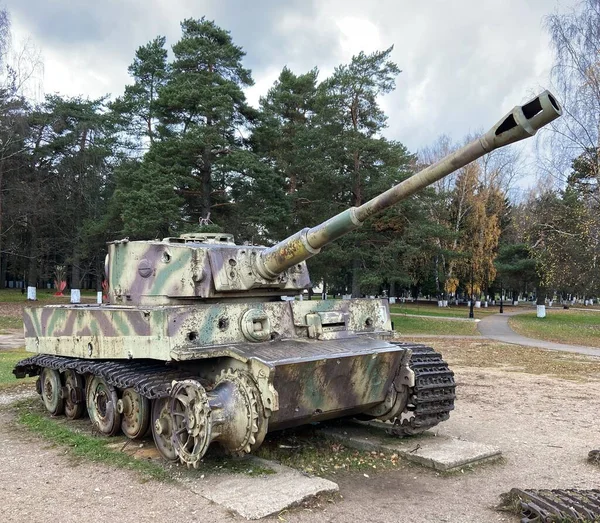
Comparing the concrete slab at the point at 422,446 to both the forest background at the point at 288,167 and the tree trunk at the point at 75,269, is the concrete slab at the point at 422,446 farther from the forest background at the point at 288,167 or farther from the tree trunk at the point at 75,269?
the tree trunk at the point at 75,269

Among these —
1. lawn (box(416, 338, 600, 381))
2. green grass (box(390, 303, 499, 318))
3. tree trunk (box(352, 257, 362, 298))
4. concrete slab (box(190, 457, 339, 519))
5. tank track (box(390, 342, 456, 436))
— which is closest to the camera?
concrete slab (box(190, 457, 339, 519))

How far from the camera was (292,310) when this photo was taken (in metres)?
6.97

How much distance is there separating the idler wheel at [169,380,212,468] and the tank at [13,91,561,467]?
1cm

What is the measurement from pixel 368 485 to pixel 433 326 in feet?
69.5

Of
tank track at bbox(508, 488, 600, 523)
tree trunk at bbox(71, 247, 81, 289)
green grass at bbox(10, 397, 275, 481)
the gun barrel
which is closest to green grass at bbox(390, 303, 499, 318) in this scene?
tree trunk at bbox(71, 247, 81, 289)

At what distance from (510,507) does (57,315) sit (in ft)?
20.6

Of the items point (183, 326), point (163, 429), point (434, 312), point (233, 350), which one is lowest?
point (163, 429)

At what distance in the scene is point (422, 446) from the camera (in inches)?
275

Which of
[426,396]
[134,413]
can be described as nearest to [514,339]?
[426,396]

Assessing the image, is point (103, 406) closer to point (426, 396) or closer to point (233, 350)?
point (233, 350)

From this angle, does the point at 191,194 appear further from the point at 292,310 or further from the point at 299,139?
the point at 292,310

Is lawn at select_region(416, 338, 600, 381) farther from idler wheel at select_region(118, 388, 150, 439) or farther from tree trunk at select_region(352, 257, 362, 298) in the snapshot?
idler wheel at select_region(118, 388, 150, 439)

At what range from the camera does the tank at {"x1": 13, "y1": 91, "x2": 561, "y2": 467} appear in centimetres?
570

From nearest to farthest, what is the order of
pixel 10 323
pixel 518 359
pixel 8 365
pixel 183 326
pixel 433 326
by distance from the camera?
1. pixel 183 326
2. pixel 8 365
3. pixel 518 359
4. pixel 10 323
5. pixel 433 326
